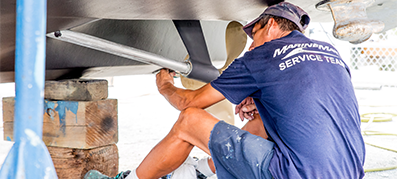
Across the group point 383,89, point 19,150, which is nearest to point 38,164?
point 19,150

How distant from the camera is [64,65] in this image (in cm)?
197

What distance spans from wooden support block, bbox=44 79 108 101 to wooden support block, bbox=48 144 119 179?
276 mm

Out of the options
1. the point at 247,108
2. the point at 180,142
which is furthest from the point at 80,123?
the point at 247,108

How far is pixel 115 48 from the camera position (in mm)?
1622

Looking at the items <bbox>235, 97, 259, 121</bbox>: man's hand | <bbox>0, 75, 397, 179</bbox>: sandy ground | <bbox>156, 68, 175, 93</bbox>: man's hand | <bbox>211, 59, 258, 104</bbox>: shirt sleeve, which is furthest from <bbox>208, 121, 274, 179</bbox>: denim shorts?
<bbox>0, 75, 397, 179</bbox>: sandy ground

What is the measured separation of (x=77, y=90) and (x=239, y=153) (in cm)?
97

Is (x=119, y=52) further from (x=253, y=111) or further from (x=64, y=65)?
(x=253, y=111)

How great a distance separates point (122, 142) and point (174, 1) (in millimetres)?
1790

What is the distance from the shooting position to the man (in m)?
1.17

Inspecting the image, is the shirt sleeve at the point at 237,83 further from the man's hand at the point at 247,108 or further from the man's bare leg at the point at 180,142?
the man's hand at the point at 247,108

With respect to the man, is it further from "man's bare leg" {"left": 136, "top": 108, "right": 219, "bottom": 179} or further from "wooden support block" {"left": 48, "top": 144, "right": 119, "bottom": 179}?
"wooden support block" {"left": 48, "top": 144, "right": 119, "bottom": 179}

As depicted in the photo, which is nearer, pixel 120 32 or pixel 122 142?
pixel 120 32

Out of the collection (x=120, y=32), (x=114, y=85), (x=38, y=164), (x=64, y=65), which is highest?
(x=120, y=32)

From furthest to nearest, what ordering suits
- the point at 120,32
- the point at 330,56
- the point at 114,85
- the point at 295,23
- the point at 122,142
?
the point at 114,85
the point at 122,142
the point at 120,32
the point at 295,23
the point at 330,56
